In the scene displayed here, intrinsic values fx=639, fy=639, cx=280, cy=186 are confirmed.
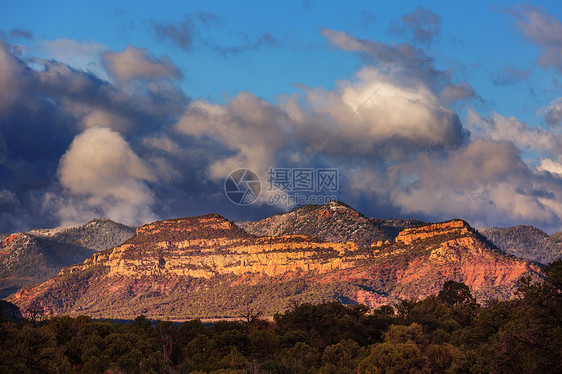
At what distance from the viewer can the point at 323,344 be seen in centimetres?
13712

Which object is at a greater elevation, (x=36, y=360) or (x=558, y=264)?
(x=558, y=264)

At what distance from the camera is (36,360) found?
89.2m

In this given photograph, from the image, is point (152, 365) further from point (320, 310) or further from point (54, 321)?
point (320, 310)

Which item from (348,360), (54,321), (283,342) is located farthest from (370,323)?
(54,321)

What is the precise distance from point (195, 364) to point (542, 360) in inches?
2204

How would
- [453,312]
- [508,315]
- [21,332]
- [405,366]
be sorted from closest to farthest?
[405,366] → [21,332] → [508,315] → [453,312]

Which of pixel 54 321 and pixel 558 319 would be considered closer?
pixel 558 319

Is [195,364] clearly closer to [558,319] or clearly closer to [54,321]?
[54,321]

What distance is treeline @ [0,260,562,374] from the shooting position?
241ft

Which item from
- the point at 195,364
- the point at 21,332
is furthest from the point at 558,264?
the point at 21,332

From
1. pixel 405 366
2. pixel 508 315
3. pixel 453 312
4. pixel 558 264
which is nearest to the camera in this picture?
pixel 558 264

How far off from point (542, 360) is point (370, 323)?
260ft

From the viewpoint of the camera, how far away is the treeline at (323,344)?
73.3 m

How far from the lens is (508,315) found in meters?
106
